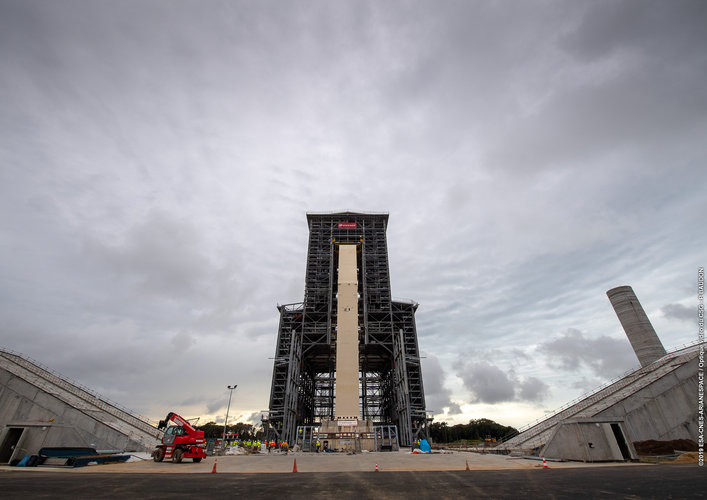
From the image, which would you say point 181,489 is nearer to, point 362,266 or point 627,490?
point 627,490

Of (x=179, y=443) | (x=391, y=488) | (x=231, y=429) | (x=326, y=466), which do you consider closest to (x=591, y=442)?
(x=326, y=466)

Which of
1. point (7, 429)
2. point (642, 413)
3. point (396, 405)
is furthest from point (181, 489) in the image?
point (396, 405)

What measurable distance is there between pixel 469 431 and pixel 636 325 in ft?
329

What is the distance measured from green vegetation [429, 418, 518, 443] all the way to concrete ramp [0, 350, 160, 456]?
357 ft

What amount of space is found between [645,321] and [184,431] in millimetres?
53137

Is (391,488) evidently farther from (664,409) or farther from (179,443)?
(664,409)

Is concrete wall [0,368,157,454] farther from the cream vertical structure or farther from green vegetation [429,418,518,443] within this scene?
green vegetation [429,418,518,443]

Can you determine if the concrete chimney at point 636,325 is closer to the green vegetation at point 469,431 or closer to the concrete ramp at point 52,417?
the concrete ramp at point 52,417

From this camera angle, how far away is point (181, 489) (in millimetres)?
11273

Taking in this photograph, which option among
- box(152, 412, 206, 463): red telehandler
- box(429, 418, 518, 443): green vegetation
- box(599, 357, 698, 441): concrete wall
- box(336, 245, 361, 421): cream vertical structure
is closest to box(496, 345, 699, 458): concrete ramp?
box(599, 357, 698, 441): concrete wall

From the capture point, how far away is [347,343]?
50000mm

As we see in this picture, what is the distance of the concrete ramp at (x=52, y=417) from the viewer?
22.1 m

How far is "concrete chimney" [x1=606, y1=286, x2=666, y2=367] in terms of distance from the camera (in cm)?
3962

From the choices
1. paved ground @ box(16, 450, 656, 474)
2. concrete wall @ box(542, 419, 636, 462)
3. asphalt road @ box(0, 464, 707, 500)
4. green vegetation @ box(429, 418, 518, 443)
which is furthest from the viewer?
green vegetation @ box(429, 418, 518, 443)
